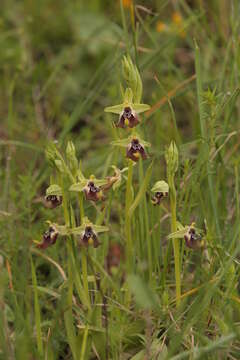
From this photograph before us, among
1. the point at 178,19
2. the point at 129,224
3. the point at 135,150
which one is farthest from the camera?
the point at 178,19

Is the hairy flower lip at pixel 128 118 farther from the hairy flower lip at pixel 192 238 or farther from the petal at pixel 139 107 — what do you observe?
the hairy flower lip at pixel 192 238

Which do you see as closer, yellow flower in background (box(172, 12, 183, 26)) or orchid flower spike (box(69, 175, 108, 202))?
orchid flower spike (box(69, 175, 108, 202))

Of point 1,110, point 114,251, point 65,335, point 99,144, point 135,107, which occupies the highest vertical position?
point 1,110

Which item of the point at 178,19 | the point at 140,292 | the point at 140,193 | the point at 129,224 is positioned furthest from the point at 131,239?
the point at 178,19

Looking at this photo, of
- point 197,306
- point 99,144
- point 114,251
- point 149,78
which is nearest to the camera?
point 197,306

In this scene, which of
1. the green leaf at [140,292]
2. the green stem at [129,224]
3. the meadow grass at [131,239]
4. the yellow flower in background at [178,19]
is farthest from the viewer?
the yellow flower in background at [178,19]

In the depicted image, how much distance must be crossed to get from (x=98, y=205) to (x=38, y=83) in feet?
5.65

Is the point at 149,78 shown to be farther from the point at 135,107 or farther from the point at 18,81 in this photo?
the point at 135,107

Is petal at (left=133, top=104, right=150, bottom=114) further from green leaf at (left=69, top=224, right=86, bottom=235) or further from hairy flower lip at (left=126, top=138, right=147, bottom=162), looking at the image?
green leaf at (left=69, top=224, right=86, bottom=235)

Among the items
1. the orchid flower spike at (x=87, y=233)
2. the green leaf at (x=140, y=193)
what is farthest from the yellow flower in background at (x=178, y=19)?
the orchid flower spike at (x=87, y=233)

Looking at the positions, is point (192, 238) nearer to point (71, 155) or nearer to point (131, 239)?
point (131, 239)

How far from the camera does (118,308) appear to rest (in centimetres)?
231

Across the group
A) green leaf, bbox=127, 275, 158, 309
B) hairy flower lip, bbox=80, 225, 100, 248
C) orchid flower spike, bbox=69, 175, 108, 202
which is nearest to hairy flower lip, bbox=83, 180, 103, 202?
orchid flower spike, bbox=69, 175, 108, 202

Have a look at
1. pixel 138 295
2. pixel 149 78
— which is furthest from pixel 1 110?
pixel 138 295
